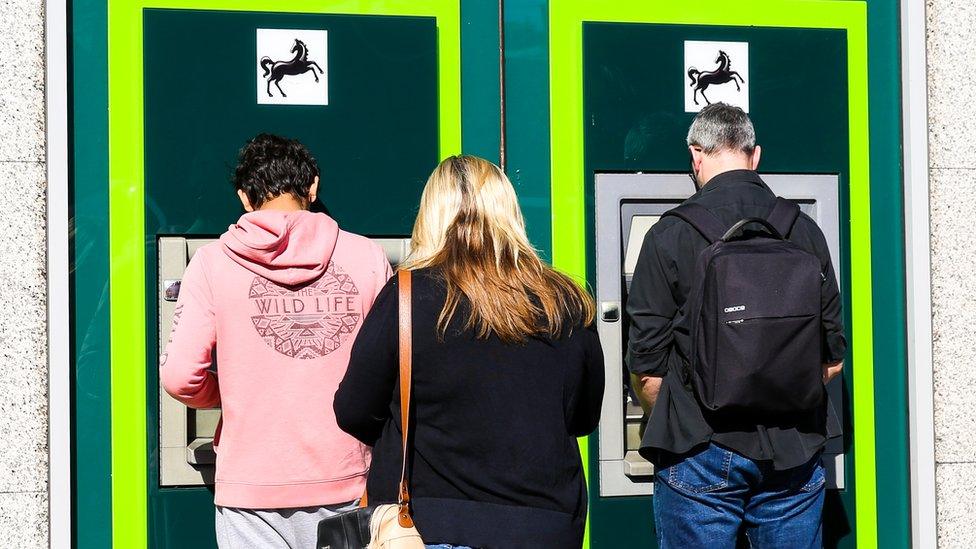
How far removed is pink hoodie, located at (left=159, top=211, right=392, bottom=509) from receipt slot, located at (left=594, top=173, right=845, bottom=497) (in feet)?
3.37

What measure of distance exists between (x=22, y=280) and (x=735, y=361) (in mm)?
2044

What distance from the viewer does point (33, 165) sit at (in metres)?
3.18

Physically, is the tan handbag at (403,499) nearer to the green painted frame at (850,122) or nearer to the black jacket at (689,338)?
the black jacket at (689,338)

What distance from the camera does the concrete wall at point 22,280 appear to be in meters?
3.17

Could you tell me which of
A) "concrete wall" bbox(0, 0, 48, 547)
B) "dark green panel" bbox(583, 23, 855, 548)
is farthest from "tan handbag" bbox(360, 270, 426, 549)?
"concrete wall" bbox(0, 0, 48, 547)

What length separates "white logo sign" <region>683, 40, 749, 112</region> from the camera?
3490 mm

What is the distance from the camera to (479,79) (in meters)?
3.38

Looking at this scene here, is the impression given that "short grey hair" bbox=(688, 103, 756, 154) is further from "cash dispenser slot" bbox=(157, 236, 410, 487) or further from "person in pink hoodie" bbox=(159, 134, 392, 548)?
"cash dispenser slot" bbox=(157, 236, 410, 487)

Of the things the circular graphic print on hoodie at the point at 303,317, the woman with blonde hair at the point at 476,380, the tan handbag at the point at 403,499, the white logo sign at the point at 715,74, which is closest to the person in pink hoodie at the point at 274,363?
the circular graphic print on hoodie at the point at 303,317

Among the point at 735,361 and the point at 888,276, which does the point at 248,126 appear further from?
the point at 888,276

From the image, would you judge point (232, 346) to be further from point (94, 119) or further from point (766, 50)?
point (766, 50)

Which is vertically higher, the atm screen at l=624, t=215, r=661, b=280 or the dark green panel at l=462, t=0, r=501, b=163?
the dark green panel at l=462, t=0, r=501, b=163

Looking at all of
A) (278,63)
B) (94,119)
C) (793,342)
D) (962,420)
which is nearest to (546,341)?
(793,342)

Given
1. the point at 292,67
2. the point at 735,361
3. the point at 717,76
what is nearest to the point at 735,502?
the point at 735,361
